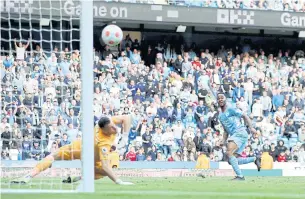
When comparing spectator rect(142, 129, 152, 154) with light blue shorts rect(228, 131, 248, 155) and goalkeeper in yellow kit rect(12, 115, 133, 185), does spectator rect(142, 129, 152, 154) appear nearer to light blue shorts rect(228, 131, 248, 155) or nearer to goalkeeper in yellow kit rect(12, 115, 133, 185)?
light blue shorts rect(228, 131, 248, 155)

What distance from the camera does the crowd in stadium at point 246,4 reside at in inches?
1019

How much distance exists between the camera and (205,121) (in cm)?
2258

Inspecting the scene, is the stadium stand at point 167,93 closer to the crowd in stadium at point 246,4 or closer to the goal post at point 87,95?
the crowd in stadium at point 246,4

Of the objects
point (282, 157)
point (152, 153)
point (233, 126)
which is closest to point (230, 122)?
point (233, 126)

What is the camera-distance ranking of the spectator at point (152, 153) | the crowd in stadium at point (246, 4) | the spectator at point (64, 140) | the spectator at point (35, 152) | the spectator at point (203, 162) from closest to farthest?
the spectator at point (64, 140) < the spectator at point (35, 152) < the spectator at point (203, 162) < the spectator at point (152, 153) < the crowd in stadium at point (246, 4)

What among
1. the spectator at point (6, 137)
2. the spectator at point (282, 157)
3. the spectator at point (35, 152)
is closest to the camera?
the spectator at point (6, 137)

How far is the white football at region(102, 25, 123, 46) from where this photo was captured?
59.1 feet

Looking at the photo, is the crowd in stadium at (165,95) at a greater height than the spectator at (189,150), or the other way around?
the crowd in stadium at (165,95)

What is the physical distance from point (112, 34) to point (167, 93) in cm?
516

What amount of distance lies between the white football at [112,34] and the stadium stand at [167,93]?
0.67 meters

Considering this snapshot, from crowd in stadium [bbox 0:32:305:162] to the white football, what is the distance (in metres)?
0.70

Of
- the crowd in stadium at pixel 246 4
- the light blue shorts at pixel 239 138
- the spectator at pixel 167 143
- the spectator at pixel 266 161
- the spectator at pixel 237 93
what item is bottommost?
the spectator at pixel 266 161

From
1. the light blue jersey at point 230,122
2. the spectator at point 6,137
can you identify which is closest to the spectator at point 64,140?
the spectator at point 6,137

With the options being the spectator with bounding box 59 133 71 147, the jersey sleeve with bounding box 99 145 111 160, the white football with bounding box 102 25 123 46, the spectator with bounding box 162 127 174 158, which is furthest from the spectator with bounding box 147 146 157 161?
the jersey sleeve with bounding box 99 145 111 160
